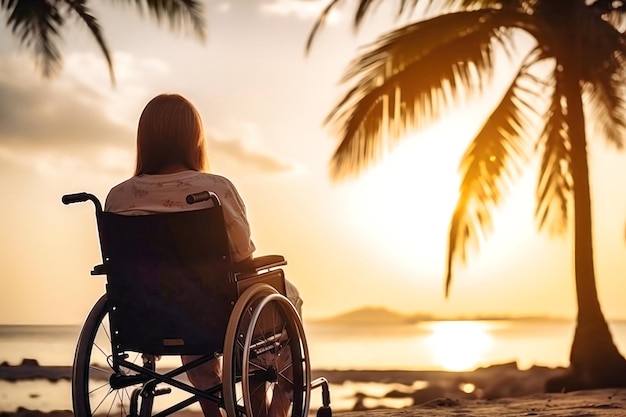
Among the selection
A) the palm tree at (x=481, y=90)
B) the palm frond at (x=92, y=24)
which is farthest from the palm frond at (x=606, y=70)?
the palm frond at (x=92, y=24)

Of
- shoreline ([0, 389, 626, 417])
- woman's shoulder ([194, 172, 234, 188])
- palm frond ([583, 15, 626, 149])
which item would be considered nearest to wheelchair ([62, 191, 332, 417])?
Result: woman's shoulder ([194, 172, 234, 188])

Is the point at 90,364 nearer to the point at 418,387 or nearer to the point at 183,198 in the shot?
the point at 183,198

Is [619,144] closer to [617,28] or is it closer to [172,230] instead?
[617,28]

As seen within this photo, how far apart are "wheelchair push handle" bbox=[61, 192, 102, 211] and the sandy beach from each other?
230 centimetres

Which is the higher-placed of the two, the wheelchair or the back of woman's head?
the back of woman's head

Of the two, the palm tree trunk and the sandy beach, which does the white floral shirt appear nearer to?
the sandy beach

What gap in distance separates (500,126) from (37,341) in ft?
31.8

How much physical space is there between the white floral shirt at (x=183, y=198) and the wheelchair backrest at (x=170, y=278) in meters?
0.09

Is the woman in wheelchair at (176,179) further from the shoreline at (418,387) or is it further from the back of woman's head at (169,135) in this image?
the shoreline at (418,387)

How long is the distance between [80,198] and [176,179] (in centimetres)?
34

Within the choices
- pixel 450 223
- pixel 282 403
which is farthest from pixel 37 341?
pixel 282 403

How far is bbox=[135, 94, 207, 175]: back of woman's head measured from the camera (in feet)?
11.0

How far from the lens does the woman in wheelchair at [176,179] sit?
3.25 meters

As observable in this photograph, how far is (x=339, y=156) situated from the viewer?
25.4ft
